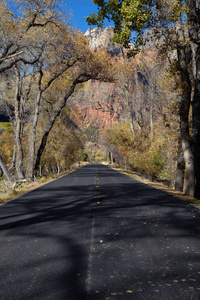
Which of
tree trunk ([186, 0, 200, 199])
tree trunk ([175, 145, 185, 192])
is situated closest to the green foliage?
tree trunk ([186, 0, 200, 199])

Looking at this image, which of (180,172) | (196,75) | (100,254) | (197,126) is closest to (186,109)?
(197,126)

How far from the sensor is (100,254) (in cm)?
427

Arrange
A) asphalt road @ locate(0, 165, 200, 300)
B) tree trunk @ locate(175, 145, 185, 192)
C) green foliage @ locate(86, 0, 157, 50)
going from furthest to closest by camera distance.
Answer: tree trunk @ locate(175, 145, 185, 192) < green foliage @ locate(86, 0, 157, 50) < asphalt road @ locate(0, 165, 200, 300)

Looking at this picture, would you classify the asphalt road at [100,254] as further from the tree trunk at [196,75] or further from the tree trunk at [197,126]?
the tree trunk at [196,75]

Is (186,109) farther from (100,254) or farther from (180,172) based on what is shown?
(100,254)

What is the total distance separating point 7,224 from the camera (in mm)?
6422

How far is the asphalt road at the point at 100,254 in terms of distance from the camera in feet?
10.1

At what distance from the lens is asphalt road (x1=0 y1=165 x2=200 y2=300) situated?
3088 mm

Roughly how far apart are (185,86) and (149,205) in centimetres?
569

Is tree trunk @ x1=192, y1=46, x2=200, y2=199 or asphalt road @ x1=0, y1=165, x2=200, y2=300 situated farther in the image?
tree trunk @ x1=192, y1=46, x2=200, y2=199

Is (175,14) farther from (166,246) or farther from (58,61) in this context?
(58,61)

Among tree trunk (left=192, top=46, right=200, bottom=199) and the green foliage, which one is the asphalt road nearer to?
tree trunk (left=192, top=46, right=200, bottom=199)

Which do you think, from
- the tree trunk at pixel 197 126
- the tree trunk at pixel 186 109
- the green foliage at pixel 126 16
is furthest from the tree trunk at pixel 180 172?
the green foliage at pixel 126 16

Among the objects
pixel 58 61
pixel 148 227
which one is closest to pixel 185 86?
pixel 148 227
